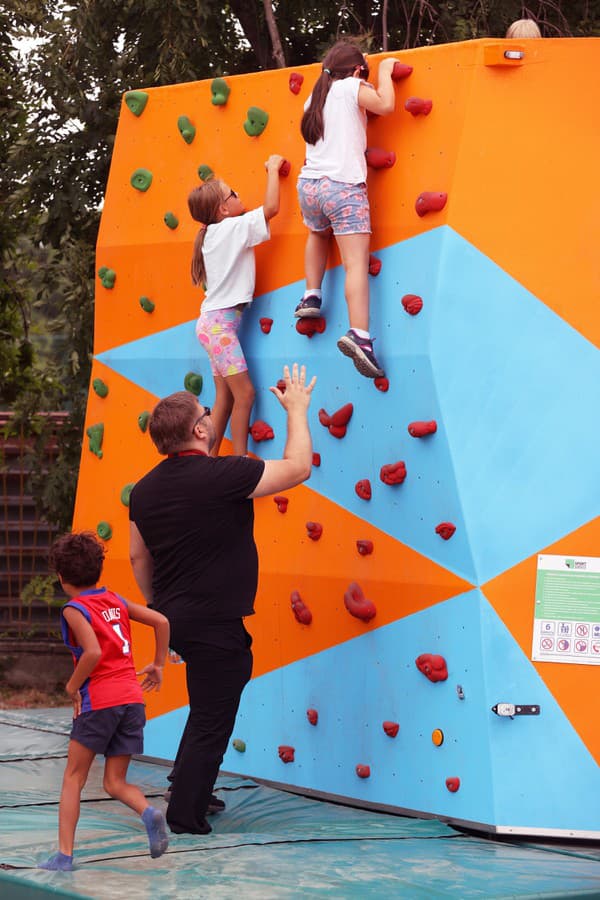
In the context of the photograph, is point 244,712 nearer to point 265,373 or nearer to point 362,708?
point 362,708

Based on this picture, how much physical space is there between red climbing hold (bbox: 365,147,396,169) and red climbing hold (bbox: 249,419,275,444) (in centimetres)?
123

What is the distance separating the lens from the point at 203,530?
4977mm

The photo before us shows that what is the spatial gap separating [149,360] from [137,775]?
1.93m

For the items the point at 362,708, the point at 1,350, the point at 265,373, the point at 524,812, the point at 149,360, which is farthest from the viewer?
the point at 1,350

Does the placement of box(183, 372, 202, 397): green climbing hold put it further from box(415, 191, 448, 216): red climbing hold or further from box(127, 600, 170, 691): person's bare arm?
box(127, 600, 170, 691): person's bare arm

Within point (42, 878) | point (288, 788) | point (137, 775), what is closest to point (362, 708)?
point (288, 788)

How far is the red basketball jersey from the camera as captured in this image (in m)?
4.63

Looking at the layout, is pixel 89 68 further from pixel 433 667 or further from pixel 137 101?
pixel 433 667

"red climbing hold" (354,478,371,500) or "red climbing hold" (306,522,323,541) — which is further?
"red climbing hold" (306,522,323,541)

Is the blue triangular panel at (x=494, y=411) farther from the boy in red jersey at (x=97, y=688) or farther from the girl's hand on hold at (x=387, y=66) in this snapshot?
the boy in red jersey at (x=97, y=688)

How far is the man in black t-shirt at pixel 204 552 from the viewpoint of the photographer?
4898 mm

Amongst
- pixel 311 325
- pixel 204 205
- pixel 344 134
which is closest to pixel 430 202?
pixel 344 134

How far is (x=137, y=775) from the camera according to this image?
624 centimetres

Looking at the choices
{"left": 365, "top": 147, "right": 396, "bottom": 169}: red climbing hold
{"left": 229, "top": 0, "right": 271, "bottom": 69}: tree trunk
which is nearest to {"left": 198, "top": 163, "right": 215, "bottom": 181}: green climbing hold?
{"left": 365, "top": 147, "right": 396, "bottom": 169}: red climbing hold
